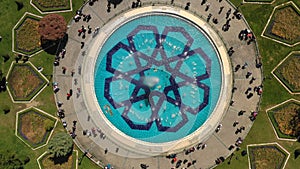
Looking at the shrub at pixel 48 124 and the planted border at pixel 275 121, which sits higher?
the shrub at pixel 48 124

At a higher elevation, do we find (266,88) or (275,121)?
(266,88)

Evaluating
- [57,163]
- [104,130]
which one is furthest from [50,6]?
[57,163]

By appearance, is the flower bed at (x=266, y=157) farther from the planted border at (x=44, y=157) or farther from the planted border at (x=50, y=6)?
the planted border at (x=50, y=6)

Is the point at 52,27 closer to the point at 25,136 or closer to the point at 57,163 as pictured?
the point at 25,136

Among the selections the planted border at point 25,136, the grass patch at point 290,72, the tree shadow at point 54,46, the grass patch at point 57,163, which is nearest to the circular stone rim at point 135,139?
the tree shadow at point 54,46

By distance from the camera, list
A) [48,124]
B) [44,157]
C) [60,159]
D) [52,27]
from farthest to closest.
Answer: [44,157], [60,159], [48,124], [52,27]

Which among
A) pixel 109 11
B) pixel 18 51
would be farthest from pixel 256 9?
pixel 18 51

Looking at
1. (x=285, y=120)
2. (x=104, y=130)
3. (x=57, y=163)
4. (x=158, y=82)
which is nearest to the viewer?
(x=285, y=120)

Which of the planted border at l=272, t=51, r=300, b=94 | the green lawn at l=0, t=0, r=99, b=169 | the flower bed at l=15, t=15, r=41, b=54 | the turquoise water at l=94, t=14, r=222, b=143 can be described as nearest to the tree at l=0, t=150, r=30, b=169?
the green lawn at l=0, t=0, r=99, b=169
